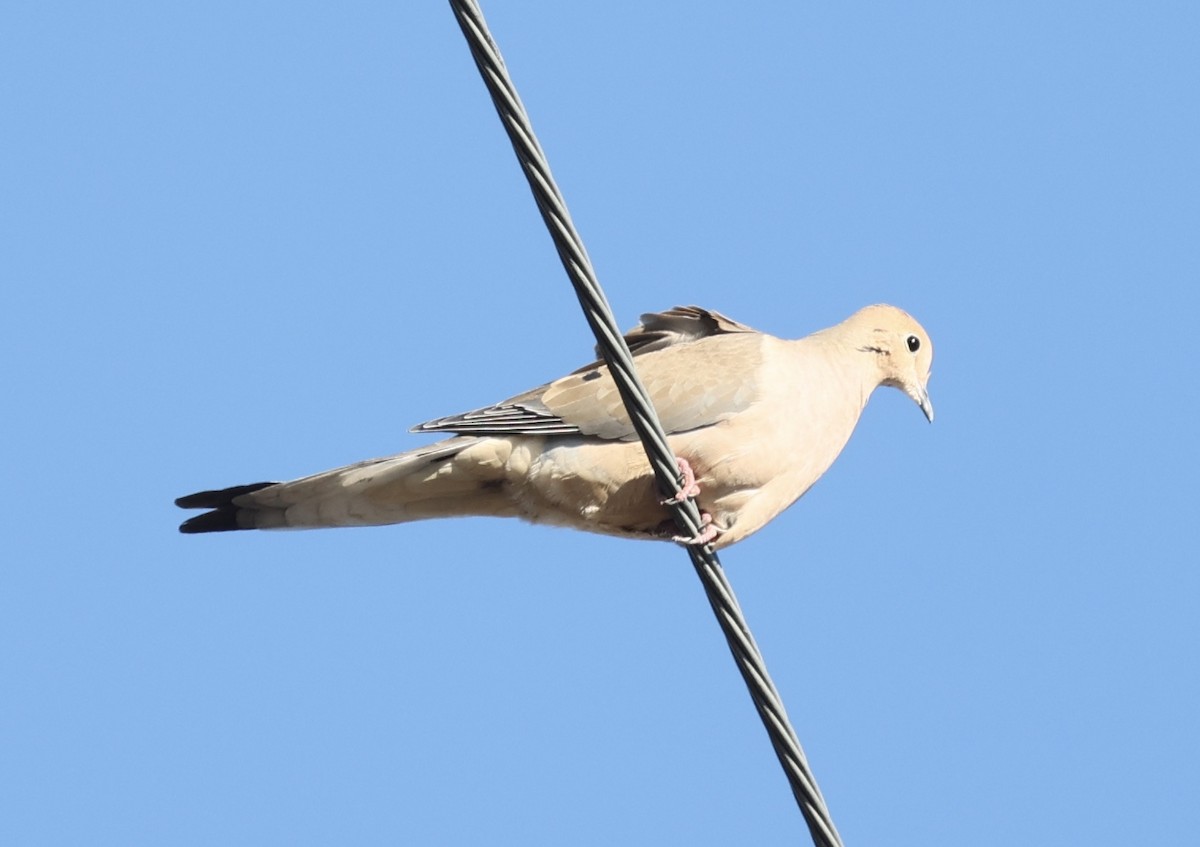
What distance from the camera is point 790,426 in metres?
5.11

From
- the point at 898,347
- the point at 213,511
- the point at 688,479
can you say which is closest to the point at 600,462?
the point at 688,479

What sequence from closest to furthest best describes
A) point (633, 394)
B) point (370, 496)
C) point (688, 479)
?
point (633, 394) → point (688, 479) → point (370, 496)

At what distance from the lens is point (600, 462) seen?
488cm

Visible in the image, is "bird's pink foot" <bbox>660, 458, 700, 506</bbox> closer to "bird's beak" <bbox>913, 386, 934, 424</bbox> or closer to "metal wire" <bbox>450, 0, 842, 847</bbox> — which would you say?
"metal wire" <bbox>450, 0, 842, 847</bbox>

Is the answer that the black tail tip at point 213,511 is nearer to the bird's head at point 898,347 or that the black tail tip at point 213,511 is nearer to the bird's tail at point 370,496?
the bird's tail at point 370,496

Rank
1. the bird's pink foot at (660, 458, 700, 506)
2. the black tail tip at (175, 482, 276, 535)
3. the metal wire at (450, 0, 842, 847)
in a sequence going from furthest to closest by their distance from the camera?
the black tail tip at (175, 482, 276, 535) < the bird's pink foot at (660, 458, 700, 506) < the metal wire at (450, 0, 842, 847)

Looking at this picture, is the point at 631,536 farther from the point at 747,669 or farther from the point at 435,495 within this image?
the point at 747,669

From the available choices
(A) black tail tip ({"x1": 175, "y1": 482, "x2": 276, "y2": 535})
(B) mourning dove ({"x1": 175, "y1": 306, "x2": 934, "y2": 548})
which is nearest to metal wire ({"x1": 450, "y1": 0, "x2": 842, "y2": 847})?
(B) mourning dove ({"x1": 175, "y1": 306, "x2": 934, "y2": 548})

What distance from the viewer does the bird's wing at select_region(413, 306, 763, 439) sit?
A: 16.3ft

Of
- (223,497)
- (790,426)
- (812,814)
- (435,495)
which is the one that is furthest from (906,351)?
(812,814)

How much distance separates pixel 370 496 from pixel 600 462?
0.78 meters

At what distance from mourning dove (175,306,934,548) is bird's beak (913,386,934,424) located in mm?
994

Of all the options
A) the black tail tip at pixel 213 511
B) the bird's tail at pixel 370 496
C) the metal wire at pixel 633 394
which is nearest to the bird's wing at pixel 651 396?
the bird's tail at pixel 370 496

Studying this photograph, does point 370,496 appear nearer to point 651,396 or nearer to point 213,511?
point 213,511
